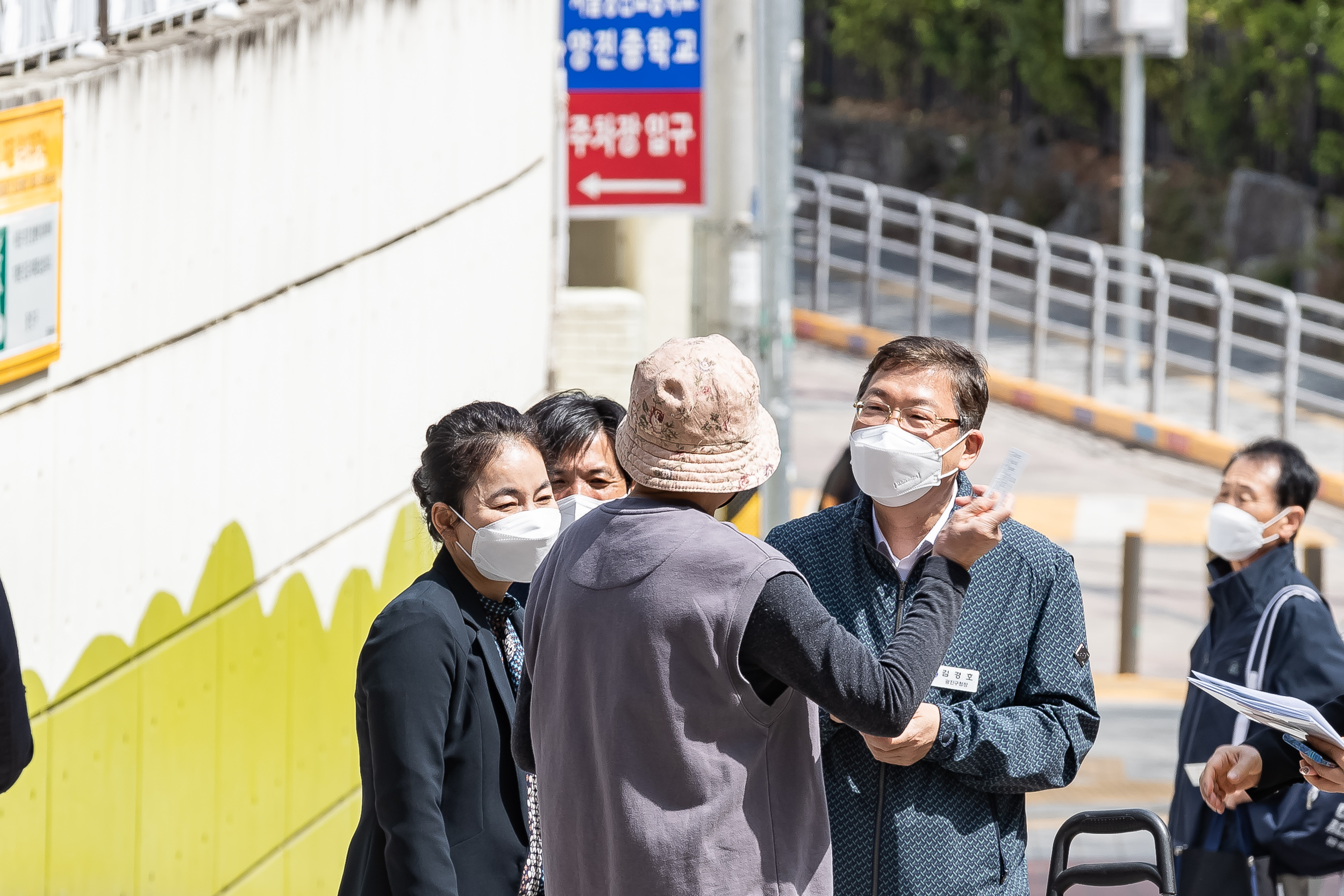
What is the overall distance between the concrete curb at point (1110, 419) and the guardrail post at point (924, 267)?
1.08 ft

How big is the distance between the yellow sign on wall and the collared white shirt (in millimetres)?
1615

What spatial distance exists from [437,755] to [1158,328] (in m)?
12.3

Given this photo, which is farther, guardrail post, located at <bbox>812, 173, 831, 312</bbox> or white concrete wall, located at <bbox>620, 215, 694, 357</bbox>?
guardrail post, located at <bbox>812, 173, 831, 312</bbox>

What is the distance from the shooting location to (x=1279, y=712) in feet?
10.3

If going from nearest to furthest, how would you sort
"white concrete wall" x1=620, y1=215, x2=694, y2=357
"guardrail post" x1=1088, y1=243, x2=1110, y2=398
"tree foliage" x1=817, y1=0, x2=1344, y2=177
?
"white concrete wall" x1=620, y1=215, x2=694, y2=357, "guardrail post" x1=1088, y1=243, x2=1110, y2=398, "tree foliage" x1=817, y1=0, x2=1344, y2=177

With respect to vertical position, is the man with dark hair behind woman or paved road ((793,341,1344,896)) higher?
the man with dark hair behind woman

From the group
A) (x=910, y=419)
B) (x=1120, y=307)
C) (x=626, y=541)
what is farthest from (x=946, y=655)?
(x=1120, y=307)

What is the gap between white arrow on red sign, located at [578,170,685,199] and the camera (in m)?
8.47

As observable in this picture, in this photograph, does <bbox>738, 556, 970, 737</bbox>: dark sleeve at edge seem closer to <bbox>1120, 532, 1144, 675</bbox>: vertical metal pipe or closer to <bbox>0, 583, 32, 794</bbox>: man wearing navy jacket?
<bbox>0, 583, 32, 794</bbox>: man wearing navy jacket

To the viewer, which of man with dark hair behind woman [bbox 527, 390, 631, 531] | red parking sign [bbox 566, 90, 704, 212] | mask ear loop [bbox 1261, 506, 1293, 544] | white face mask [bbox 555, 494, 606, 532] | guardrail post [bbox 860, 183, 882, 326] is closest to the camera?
white face mask [bbox 555, 494, 606, 532]

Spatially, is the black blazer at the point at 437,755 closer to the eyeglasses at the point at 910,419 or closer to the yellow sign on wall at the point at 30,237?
the eyeglasses at the point at 910,419

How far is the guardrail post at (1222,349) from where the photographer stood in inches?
531

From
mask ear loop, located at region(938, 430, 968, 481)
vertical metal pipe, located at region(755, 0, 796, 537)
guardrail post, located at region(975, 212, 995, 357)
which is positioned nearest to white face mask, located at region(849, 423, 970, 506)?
mask ear loop, located at region(938, 430, 968, 481)

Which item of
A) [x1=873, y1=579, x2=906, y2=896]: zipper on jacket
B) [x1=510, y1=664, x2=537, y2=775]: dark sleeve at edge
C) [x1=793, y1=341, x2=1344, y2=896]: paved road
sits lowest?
[x1=793, y1=341, x2=1344, y2=896]: paved road
